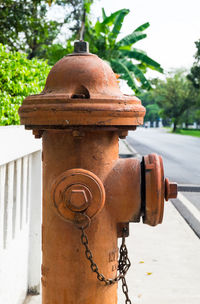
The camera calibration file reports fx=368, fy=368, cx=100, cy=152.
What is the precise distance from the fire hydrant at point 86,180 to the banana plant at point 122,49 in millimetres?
14263

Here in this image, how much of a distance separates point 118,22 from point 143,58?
78.9 inches

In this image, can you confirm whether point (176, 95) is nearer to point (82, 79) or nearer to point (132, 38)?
point (132, 38)

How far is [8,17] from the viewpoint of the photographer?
46.0 feet

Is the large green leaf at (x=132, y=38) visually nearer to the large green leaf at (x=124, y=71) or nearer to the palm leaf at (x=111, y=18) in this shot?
the large green leaf at (x=124, y=71)

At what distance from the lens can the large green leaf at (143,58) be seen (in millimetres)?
16688

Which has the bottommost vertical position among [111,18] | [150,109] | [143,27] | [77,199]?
[150,109]

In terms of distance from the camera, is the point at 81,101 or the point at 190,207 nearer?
the point at 81,101

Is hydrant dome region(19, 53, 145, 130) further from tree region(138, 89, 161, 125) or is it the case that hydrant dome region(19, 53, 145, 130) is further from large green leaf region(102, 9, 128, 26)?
tree region(138, 89, 161, 125)

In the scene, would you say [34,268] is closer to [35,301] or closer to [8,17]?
[35,301]

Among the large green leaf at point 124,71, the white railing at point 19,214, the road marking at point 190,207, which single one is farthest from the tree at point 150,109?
the white railing at point 19,214

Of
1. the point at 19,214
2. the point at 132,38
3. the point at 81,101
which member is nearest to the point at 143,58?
the point at 132,38

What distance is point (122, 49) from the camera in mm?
18469

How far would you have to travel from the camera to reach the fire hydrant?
1.33 meters

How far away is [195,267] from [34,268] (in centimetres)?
178
